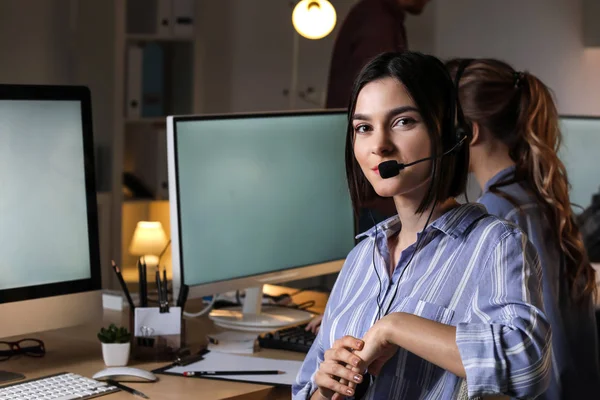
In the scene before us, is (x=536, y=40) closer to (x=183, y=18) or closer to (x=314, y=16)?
(x=314, y=16)

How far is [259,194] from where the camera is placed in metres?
2.10

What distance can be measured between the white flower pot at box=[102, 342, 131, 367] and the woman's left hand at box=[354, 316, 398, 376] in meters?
0.61

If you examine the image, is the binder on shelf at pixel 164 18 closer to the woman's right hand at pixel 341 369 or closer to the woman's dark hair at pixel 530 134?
the woman's dark hair at pixel 530 134

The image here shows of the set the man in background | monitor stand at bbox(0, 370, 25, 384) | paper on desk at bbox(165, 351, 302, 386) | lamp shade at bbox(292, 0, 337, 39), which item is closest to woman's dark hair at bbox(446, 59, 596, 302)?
paper on desk at bbox(165, 351, 302, 386)

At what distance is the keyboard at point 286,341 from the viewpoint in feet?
6.36

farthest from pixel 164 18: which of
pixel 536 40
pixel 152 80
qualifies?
pixel 536 40

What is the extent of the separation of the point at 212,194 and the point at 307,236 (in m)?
0.33

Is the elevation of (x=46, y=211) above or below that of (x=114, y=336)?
above

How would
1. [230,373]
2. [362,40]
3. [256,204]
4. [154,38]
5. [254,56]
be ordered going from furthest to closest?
[254,56]
[154,38]
[362,40]
[256,204]
[230,373]

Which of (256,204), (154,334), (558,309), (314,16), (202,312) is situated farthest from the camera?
(314,16)

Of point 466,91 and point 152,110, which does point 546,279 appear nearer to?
point 466,91

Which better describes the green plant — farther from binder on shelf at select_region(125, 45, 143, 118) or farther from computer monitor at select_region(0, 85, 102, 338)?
binder on shelf at select_region(125, 45, 143, 118)

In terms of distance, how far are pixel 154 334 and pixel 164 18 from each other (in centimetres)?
271

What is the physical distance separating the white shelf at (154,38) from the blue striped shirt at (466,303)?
294 centimetres
